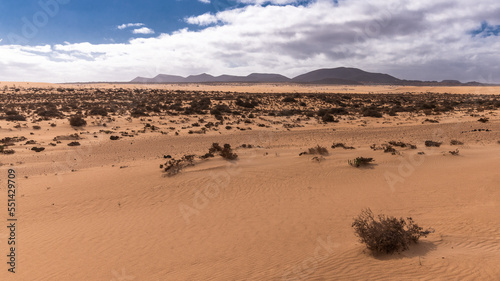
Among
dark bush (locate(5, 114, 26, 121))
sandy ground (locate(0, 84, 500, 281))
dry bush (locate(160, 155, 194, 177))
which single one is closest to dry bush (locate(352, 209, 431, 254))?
sandy ground (locate(0, 84, 500, 281))

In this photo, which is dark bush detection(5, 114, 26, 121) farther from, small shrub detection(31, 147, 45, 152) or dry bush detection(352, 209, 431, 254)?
dry bush detection(352, 209, 431, 254)

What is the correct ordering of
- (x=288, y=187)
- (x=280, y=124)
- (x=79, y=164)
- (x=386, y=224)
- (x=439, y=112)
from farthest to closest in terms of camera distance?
1. (x=439, y=112)
2. (x=280, y=124)
3. (x=79, y=164)
4. (x=288, y=187)
5. (x=386, y=224)

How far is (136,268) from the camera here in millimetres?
6887

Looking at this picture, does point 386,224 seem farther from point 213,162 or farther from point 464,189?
point 213,162

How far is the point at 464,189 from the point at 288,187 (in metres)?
6.70

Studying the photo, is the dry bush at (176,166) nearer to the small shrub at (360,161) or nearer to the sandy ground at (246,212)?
the sandy ground at (246,212)

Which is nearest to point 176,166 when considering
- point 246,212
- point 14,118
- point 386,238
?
point 246,212

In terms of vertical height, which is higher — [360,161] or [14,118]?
[14,118]

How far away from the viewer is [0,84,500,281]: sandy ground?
6455mm

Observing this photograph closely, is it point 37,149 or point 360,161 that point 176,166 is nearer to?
point 360,161

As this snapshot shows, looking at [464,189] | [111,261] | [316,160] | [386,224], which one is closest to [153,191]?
[111,261]

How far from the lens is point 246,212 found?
995cm

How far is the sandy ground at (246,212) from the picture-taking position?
6.46 metres

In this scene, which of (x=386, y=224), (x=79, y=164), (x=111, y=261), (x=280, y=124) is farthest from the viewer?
(x=280, y=124)
